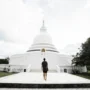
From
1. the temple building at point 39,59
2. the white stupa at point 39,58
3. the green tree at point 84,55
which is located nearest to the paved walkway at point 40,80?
the green tree at point 84,55

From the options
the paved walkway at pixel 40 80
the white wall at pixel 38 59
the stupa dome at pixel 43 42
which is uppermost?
the stupa dome at pixel 43 42

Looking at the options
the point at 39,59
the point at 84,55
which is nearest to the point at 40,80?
the point at 84,55

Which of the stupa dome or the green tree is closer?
the green tree

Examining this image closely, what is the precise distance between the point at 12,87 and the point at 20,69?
90.0ft

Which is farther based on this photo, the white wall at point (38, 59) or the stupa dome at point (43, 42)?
→ the stupa dome at point (43, 42)

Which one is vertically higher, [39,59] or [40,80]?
[39,59]

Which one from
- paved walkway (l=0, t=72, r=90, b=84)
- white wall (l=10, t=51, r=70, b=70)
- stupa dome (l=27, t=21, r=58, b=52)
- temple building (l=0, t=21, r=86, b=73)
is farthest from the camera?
stupa dome (l=27, t=21, r=58, b=52)

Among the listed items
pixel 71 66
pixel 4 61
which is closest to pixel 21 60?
pixel 71 66

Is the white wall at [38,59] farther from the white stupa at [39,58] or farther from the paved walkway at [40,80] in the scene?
the paved walkway at [40,80]

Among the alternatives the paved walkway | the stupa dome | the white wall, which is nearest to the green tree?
the white wall

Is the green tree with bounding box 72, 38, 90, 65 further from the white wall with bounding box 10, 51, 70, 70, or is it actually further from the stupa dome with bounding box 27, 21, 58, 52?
the stupa dome with bounding box 27, 21, 58, 52

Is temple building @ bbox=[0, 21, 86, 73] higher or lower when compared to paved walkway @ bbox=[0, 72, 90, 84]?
higher

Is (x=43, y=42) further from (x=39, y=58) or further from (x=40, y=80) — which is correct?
(x=40, y=80)

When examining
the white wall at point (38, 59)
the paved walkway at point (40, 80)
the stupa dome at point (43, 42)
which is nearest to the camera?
the paved walkway at point (40, 80)
